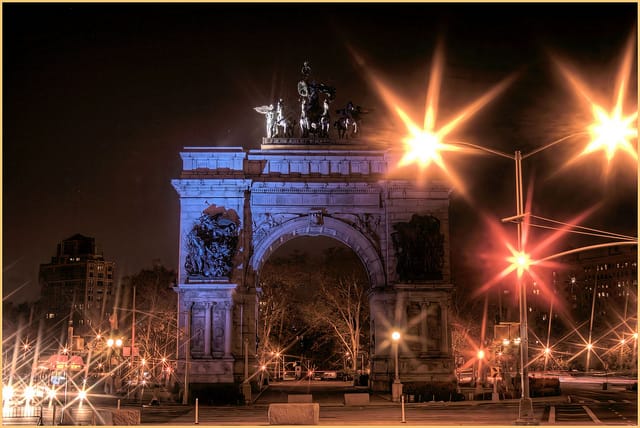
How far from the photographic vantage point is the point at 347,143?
46.3 meters

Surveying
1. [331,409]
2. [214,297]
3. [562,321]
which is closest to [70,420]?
[331,409]

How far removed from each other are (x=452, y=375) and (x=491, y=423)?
643 inches

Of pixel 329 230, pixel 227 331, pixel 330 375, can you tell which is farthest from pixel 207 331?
pixel 330 375

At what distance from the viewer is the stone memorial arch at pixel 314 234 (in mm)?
43406

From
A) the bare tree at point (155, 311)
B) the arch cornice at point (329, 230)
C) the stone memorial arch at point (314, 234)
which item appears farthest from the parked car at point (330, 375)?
the arch cornice at point (329, 230)

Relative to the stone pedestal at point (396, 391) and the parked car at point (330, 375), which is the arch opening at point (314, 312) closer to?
the parked car at point (330, 375)

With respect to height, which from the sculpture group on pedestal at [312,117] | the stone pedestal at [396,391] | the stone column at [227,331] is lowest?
the stone pedestal at [396,391]

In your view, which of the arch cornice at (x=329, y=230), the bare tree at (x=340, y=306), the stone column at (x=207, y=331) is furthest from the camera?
the bare tree at (x=340, y=306)

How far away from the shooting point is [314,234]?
152ft

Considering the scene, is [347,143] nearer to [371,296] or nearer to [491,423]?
[371,296]

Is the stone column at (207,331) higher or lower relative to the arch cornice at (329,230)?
lower

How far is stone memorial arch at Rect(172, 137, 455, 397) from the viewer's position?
43406 mm

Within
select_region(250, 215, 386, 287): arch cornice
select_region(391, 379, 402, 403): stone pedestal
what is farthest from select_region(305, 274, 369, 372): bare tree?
select_region(391, 379, 402, 403): stone pedestal

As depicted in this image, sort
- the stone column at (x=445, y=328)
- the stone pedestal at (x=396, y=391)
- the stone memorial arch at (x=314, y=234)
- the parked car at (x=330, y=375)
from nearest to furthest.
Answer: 1. the stone pedestal at (x=396, y=391)
2. the stone memorial arch at (x=314, y=234)
3. the stone column at (x=445, y=328)
4. the parked car at (x=330, y=375)
